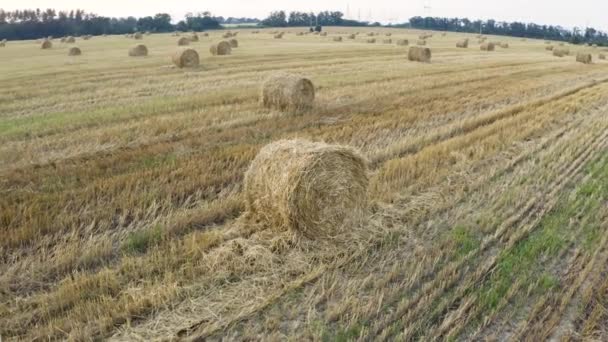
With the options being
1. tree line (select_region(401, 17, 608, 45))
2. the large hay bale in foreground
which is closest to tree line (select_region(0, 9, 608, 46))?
tree line (select_region(401, 17, 608, 45))

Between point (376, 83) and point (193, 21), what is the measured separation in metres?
72.9

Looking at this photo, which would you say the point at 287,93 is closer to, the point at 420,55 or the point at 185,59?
the point at 185,59

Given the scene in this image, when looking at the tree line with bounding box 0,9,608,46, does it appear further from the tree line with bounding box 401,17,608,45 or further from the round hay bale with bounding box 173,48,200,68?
the round hay bale with bounding box 173,48,200,68

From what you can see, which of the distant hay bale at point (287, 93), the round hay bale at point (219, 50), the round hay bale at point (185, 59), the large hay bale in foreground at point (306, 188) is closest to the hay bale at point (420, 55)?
the round hay bale at point (219, 50)

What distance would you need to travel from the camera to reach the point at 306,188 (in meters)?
5.32

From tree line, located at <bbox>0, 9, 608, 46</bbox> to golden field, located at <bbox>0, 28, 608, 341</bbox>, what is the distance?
64872 millimetres

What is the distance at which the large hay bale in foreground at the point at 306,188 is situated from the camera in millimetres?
5297

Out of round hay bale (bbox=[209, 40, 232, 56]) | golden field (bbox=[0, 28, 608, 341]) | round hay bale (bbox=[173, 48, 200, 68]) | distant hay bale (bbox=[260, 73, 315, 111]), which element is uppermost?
round hay bale (bbox=[209, 40, 232, 56])

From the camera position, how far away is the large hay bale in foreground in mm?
5297

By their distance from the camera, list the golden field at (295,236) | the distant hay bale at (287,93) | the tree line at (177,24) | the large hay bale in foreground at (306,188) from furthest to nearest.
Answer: the tree line at (177,24), the distant hay bale at (287,93), the large hay bale in foreground at (306,188), the golden field at (295,236)

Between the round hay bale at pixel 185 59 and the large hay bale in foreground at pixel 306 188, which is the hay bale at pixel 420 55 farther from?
the large hay bale in foreground at pixel 306 188

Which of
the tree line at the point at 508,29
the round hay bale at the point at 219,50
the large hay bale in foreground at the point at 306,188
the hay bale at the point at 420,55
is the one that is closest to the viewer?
the large hay bale in foreground at the point at 306,188

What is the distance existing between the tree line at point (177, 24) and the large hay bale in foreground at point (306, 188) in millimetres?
69330

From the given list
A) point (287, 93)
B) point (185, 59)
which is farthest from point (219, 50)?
point (287, 93)
